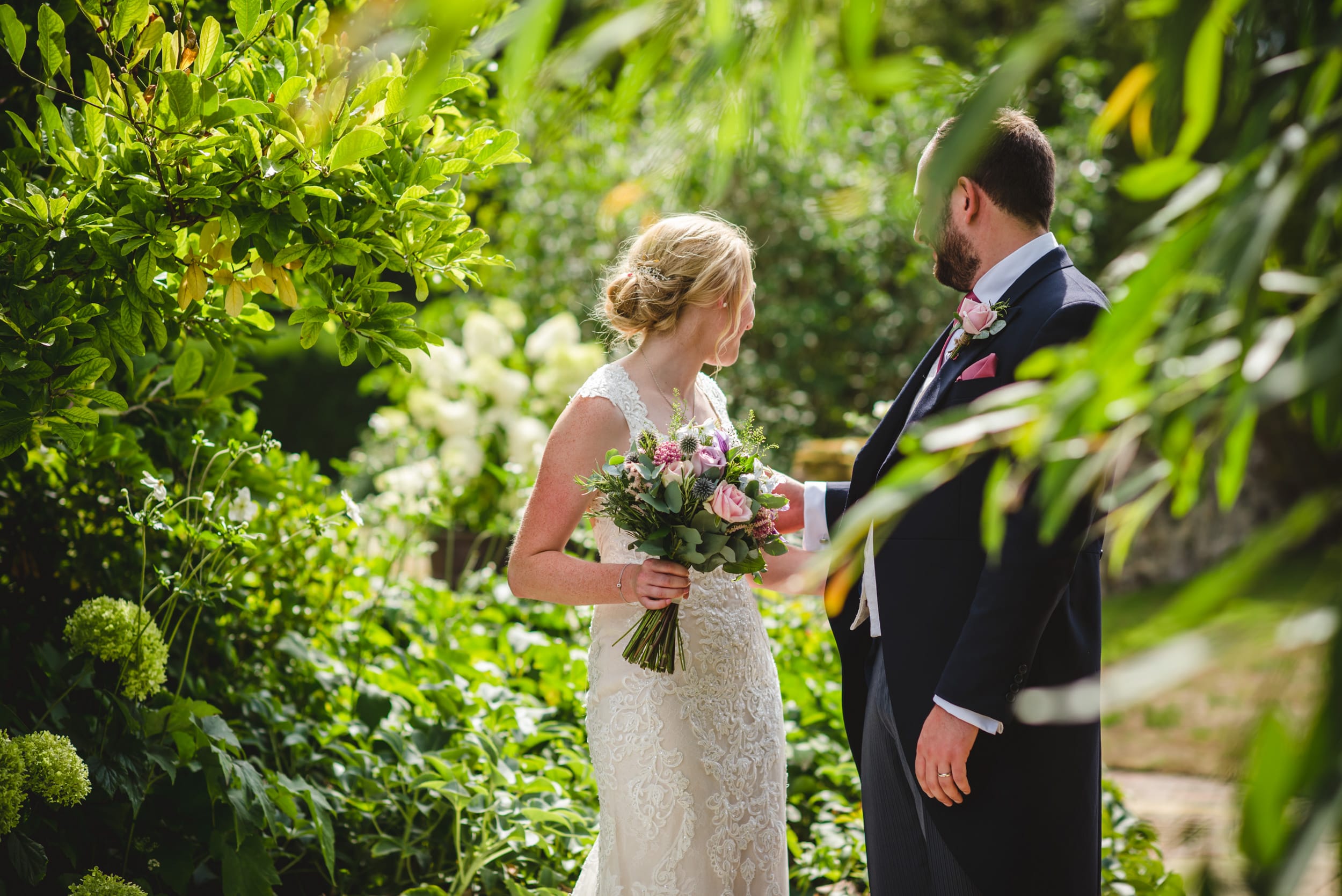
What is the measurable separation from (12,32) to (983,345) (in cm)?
181

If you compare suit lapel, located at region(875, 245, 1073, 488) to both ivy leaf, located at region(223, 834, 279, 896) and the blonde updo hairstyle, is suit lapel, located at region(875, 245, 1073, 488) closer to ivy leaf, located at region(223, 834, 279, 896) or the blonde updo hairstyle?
the blonde updo hairstyle

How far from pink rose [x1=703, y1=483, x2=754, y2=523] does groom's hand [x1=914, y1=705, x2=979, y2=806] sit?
1.69ft

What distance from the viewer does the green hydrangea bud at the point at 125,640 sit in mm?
2295

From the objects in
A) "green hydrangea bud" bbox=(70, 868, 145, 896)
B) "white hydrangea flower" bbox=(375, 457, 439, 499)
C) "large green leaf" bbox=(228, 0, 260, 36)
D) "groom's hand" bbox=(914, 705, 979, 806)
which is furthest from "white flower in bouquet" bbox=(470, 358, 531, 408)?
"groom's hand" bbox=(914, 705, 979, 806)

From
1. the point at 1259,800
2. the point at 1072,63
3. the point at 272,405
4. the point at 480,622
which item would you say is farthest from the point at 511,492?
the point at 272,405

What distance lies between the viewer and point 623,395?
241 cm

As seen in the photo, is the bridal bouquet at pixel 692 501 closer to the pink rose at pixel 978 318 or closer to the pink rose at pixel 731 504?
the pink rose at pixel 731 504

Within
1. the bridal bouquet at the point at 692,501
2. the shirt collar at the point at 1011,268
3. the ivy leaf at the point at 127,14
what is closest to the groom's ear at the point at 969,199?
the shirt collar at the point at 1011,268

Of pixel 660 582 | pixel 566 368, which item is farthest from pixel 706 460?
pixel 566 368

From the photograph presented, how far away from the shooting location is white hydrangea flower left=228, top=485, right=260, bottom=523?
2.62 metres

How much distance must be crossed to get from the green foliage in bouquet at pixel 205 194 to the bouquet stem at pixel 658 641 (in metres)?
0.76

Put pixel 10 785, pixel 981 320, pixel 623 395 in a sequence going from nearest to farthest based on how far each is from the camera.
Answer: pixel 10 785, pixel 981 320, pixel 623 395

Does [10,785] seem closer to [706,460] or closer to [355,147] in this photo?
[355,147]

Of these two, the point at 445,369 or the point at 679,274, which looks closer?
the point at 679,274
